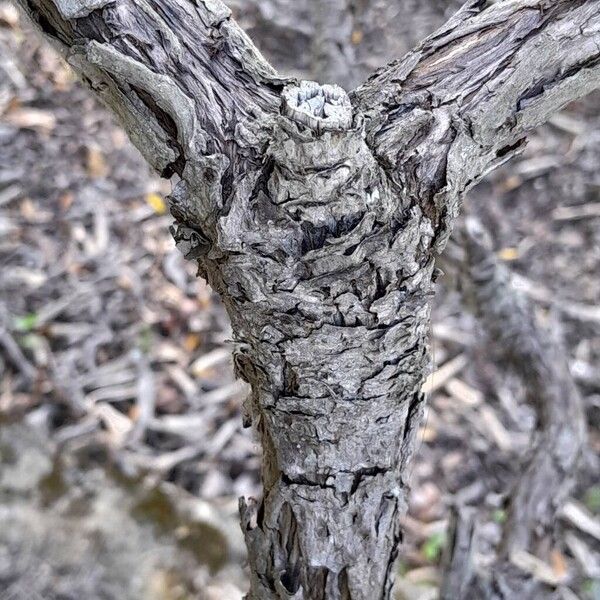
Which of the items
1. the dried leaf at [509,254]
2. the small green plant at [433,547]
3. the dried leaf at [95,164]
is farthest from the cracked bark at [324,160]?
the dried leaf at [95,164]

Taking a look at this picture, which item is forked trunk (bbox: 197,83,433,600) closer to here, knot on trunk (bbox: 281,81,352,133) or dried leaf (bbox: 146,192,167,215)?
knot on trunk (bbox: 281,81,352,133)

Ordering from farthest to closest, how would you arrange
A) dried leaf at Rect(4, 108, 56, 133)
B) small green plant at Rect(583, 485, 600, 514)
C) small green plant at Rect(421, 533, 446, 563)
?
1. dried leaf at Rect(4, 108, 56, 133)
2. small green plant at Rect(583, 485, 600, 514)
3. small green plant at Rect(421, 533, 446, 563)

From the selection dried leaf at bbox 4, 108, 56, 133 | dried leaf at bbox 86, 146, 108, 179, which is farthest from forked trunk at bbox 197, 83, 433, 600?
dried leaf at bbox 4, 108, 56, 133

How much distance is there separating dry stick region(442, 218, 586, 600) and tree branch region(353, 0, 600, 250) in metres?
0.63

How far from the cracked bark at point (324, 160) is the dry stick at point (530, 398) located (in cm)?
63

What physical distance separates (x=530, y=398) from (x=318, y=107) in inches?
39.6

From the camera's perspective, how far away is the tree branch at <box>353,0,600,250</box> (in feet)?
1.51

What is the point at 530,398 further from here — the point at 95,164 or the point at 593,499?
the point at 95,164

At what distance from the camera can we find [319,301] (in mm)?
468

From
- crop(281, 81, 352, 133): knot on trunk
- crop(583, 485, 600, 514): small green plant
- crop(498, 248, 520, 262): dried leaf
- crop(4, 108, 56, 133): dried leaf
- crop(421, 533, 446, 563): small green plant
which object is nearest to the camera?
crop(281, 81, 352, 133): knot on trunk

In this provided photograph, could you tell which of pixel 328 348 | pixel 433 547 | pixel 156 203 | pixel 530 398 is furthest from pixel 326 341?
pixel 156 203

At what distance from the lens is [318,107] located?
1.37 ft

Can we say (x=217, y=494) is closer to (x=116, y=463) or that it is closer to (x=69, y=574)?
(x=116, y=463)

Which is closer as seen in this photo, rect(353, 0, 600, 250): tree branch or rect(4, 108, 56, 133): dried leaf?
rect(353, 0, 600, 250): tree branch
